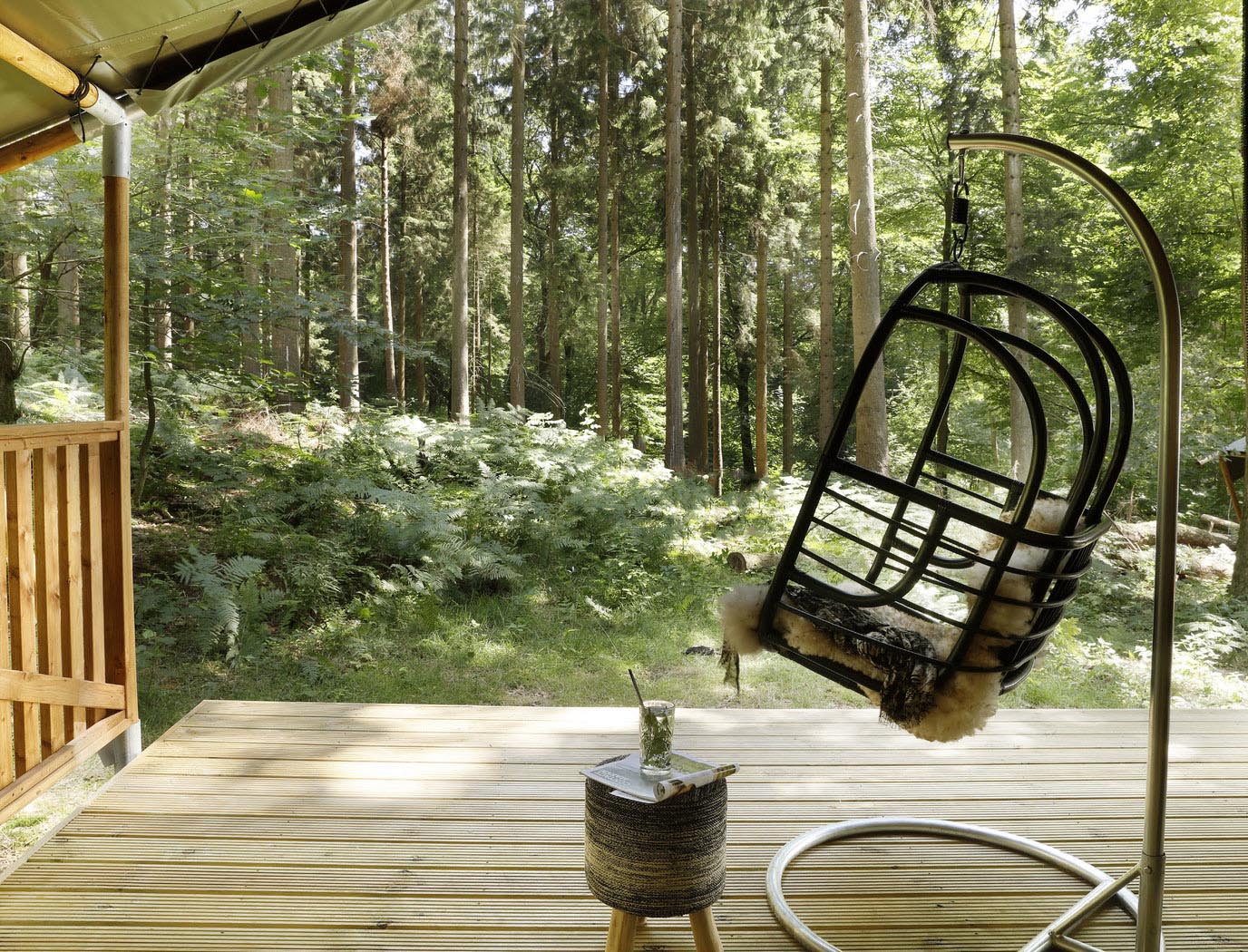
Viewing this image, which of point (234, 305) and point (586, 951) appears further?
point (234, 305)

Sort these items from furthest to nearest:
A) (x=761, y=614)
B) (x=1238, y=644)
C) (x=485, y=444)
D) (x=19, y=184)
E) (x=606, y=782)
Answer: (x=485, y=444)
(x=1238, y=644)
(x=19, y=184)
(x=761, y=614)
(x=606, y=782)

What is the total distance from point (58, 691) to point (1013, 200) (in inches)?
303

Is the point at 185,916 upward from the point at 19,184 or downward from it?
downward

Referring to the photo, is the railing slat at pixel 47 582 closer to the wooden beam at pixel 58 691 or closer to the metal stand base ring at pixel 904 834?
the wooden beam at pixel 58 691

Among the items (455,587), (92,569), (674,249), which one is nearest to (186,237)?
(455,587)

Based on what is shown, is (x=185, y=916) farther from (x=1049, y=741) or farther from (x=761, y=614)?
(x=1049, y=741)

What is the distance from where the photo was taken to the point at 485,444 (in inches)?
263

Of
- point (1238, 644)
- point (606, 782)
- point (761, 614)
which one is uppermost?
point (761, 614)

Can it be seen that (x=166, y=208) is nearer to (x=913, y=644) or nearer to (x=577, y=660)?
(x=577, y=660)

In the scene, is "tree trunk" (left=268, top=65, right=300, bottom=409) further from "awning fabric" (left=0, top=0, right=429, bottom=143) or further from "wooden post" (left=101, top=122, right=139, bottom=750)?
"awning fabric" (left=0, top=0, right=429, bottom=143)

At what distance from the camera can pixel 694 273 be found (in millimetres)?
11750

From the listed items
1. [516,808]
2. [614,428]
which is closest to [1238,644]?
[516,808]

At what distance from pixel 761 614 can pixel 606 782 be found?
0.43 m

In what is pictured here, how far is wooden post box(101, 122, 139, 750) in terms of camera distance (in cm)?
Answer: 270
